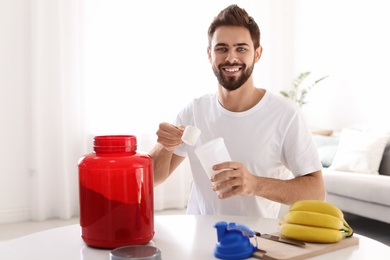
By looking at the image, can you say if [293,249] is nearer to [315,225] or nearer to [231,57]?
[315,225]

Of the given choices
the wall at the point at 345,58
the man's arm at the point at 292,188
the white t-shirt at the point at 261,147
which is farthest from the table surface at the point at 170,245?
the wall at the point at 345,58

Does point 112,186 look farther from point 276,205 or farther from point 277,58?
point 277,58

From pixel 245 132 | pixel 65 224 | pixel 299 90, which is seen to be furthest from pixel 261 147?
pixel 299 90

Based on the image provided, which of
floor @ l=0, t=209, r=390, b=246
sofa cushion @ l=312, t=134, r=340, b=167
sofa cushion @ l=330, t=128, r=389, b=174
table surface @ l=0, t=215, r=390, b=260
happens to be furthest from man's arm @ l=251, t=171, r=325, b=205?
sofa cushion @ l=312, t=134, r=340, b=167

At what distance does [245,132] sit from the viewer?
5.61 ft

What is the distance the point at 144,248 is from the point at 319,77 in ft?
15.2

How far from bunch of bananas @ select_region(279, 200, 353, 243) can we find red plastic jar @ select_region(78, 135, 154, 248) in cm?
32

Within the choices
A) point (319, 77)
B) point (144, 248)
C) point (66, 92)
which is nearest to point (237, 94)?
point (144, 248)

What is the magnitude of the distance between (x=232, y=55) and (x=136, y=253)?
0.99 meters

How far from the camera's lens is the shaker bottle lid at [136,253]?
2.83ft

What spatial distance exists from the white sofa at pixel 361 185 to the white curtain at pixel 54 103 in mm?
2240

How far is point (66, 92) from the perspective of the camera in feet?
14.0

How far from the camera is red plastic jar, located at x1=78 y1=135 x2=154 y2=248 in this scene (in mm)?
1004

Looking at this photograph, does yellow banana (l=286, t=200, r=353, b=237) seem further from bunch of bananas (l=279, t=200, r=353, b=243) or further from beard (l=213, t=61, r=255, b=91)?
beard (l=213, t=61, r=255, b=91)
